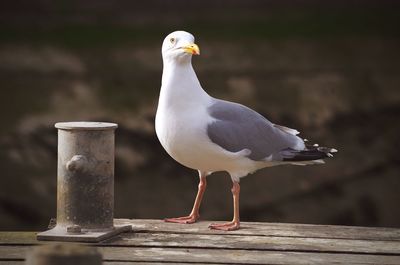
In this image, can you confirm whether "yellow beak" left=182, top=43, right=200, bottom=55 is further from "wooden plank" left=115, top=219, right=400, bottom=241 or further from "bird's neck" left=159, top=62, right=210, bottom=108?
"wooden plank" left=115, top=219, right=400, bottom=241

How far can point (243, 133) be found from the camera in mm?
3967

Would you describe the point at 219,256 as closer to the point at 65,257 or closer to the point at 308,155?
the point at 308,155

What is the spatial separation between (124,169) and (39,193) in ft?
1.53

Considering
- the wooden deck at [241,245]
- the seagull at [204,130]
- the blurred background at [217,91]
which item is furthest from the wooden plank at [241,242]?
the blurred background at [217,91]

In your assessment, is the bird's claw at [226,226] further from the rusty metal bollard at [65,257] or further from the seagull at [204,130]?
the rusty metal bollard at [65,257]

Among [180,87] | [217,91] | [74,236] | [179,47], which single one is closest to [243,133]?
[180,87]

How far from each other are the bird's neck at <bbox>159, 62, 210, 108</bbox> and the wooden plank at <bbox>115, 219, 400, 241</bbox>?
422mm

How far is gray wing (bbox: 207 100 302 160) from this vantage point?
3.90 metres

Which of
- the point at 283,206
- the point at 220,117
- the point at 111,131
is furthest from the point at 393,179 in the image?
the point at 111,131

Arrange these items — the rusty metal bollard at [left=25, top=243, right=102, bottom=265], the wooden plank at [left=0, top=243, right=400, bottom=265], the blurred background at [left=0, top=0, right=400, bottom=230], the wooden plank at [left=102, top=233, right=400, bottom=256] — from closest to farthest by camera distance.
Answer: the rusty metal bollard at [left=25, top=243, right=102, bottom=265] → the wooden plank at [left=0, top=243, right=400, bottom=265] → the wooden plank at [left=102, top=233, right=400, bottom=256] → the blurred background at [left=0, top=0, right=400, bottom=230]

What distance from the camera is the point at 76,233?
357 cm

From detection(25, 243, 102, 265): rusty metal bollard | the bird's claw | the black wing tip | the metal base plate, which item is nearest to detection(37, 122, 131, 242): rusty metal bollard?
the metal base plate

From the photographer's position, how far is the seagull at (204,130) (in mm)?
3840

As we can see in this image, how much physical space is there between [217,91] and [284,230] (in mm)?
2011
